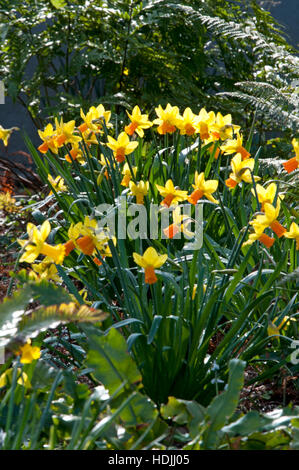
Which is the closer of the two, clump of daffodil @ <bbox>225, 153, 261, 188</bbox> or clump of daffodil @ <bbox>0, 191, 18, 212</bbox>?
clump of daffodil @ <bbox>225, 153, 261, 188</bbox>

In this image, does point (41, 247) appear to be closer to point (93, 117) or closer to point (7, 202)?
point (93, 117)

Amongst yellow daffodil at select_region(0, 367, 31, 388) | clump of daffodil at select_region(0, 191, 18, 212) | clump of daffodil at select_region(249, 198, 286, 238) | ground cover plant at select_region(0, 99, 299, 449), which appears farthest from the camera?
clump of daffodil at select_region(0, 191, 18, 212)

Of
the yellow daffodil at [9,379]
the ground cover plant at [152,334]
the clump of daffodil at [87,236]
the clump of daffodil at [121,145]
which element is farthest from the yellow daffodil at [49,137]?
the yellow daffodil at [9,379]

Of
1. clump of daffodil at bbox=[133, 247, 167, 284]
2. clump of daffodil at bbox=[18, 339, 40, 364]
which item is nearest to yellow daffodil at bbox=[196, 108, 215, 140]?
clump of daffodil at bbox=[133, 247, 167, 284]

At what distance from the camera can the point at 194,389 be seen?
131 centimetres

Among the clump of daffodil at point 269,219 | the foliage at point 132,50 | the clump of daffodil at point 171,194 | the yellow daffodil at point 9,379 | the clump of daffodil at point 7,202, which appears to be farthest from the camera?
the foliage at point 132,50

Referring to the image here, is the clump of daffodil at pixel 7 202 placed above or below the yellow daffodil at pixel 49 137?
below

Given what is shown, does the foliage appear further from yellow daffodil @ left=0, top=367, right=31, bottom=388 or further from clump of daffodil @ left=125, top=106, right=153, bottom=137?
yellow daffodil @ left=0, top=367, right=31, bottom=388

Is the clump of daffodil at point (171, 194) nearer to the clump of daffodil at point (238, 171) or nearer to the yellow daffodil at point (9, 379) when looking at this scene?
the clump of daffodil at point (238, 171)

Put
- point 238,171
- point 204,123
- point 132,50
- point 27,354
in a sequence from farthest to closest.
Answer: point 132,50
point 204,123
point 238,171
point 27,354

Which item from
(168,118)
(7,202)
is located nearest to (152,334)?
(168,118)

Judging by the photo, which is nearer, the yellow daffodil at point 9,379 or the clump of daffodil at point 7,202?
the yellow daffodil at point 9,379

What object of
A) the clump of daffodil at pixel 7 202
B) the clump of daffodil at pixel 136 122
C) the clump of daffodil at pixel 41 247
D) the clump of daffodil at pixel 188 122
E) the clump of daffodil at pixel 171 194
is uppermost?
the clump of daffodil at pixel 188 122

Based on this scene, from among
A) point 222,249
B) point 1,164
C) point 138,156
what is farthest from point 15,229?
point 222,249
